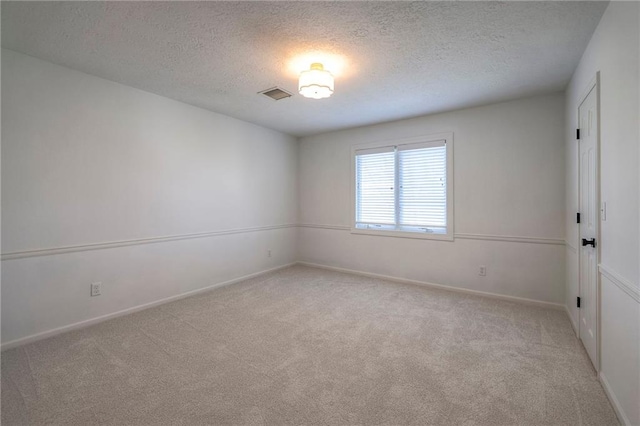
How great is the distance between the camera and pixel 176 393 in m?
1.90

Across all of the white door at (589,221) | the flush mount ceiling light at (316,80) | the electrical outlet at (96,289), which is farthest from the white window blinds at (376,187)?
the electrical outlet at (96,289)

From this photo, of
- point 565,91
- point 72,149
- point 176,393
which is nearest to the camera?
point 176,393

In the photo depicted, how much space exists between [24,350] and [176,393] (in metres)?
1.66

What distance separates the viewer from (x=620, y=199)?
1.70 metres

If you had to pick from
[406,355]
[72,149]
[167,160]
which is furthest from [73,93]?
[406,355]

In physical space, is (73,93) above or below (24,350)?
above

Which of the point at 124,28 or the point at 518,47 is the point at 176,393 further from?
the point at 518,47

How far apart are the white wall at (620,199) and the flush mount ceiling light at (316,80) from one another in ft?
6.35

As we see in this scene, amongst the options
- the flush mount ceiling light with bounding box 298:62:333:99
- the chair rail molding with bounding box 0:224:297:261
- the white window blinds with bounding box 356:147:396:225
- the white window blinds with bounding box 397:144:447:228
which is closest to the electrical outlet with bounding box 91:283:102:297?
the chair rail molding with bounding box 0:224:297:261

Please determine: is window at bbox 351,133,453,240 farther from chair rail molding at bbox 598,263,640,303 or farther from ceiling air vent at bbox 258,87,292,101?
chair rail molding at bbox 598,263,640,303

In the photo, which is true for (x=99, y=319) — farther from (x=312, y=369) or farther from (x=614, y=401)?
(x=614, y=401)

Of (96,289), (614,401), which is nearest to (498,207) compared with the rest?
(614,401)

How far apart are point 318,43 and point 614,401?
319 centimetres

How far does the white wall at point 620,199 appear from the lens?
1.51m
